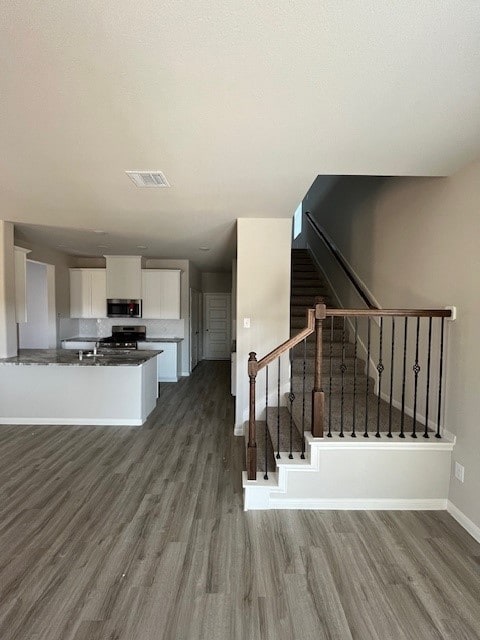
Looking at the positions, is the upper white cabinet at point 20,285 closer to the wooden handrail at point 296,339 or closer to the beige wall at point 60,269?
the beige wall at point 60,269

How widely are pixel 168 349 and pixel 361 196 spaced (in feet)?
14.9

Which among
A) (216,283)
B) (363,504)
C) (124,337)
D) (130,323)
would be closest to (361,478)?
(363,504)

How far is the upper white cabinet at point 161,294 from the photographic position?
21.5ft

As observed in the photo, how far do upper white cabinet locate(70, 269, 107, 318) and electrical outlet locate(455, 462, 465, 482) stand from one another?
6.30 meters

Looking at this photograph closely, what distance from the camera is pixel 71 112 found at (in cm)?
172

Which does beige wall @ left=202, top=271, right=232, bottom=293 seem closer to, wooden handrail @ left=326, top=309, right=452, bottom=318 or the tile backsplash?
the tile backsplash

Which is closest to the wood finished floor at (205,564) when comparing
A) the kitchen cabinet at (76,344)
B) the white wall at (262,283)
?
the white wall at (262,283)

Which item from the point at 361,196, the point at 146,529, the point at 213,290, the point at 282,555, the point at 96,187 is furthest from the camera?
the point at 213,290

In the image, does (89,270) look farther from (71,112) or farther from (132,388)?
(71,112)

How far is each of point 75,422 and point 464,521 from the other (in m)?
4.28

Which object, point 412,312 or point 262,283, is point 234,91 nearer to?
point 412,312

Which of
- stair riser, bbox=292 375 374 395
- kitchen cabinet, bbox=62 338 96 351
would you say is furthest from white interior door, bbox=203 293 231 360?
stair riser, bbox=292 375 374 395

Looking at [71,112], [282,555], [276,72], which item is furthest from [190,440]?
[276,72]

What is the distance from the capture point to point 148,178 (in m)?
2.57
